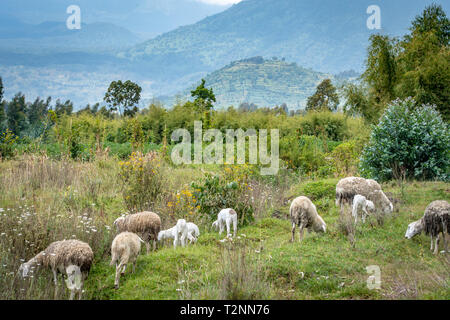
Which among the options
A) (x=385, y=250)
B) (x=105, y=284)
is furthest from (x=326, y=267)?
(x=105, y=284)

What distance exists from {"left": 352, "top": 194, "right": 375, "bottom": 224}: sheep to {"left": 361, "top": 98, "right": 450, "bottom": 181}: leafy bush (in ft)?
9.65

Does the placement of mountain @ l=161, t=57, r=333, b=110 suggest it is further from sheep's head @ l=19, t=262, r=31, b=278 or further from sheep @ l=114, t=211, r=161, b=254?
sheep's head @ l=19, t=262, r=31, b=278

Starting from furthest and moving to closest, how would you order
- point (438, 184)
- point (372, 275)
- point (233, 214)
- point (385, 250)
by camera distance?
point (438, 184)
point (233, 214)
point (385, 250)
point (372, 275)

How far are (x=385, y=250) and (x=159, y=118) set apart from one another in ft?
59.7

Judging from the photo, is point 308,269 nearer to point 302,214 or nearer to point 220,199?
point 302,214

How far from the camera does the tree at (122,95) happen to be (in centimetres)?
4724

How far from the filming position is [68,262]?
5.43 metres

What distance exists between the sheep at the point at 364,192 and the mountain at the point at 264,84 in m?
144

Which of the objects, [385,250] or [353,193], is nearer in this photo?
[385,250]

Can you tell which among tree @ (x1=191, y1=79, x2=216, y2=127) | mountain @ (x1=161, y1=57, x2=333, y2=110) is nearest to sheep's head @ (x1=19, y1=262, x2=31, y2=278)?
tree @ (x1=191, y1=79, x2=216, y2=127)

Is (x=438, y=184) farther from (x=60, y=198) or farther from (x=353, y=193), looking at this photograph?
(x=60, y=198)

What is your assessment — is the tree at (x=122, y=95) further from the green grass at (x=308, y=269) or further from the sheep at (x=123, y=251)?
the sheep at (x=123, y=251)

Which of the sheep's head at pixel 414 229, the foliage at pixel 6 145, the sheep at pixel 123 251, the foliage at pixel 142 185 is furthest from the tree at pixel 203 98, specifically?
the sheep at pixel 123 251
